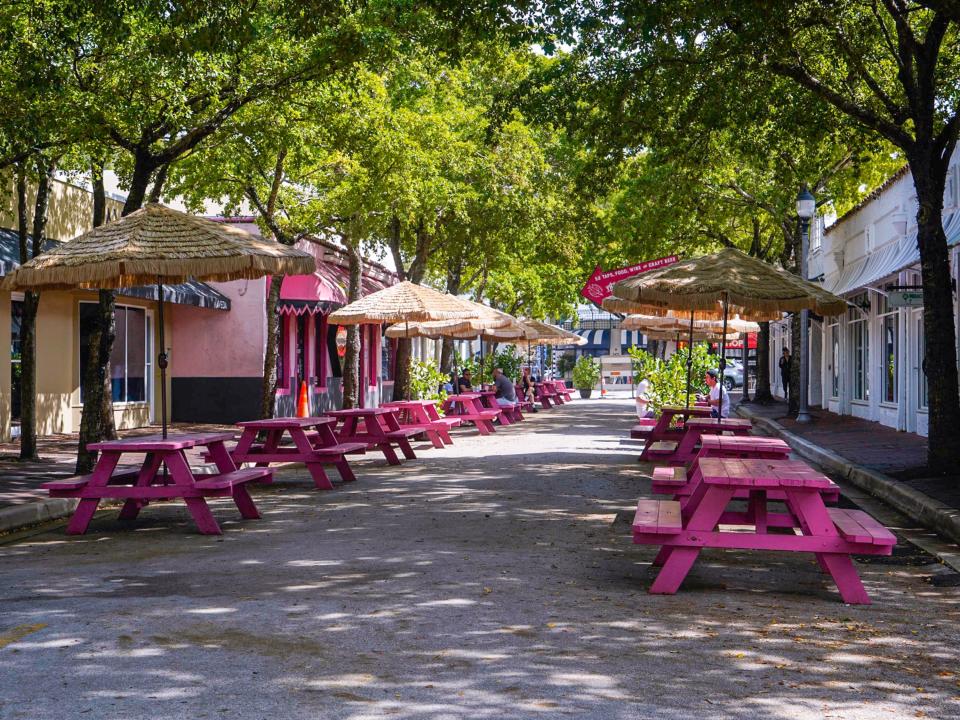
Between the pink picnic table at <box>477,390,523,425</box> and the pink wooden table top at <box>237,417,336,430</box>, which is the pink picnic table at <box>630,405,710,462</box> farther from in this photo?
the pink picnic table at <box>477,390,523,425</box>

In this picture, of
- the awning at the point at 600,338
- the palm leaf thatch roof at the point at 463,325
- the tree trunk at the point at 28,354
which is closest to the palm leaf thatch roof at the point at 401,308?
the palm leaf thatch roof at the point at 463,325

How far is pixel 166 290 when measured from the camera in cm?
2231

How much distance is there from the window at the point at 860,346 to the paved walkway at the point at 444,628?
20.1m

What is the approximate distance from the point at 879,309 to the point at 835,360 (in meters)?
7.78

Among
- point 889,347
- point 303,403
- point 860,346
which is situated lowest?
point 303,403

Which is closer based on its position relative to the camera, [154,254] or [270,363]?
[154,254]

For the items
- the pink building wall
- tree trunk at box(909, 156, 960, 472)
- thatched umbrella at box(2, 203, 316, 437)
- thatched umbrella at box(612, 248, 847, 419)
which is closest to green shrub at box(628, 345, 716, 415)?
the pink building wall

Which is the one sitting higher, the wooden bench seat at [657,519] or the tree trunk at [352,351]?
the tree trunk at [352,351]

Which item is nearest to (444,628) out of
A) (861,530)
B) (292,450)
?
(861,530)

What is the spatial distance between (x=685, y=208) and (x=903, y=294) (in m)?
13.7

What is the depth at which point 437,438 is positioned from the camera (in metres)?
20.1

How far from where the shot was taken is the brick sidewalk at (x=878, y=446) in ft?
41.2

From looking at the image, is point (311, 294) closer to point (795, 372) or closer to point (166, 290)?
point (166, 290)

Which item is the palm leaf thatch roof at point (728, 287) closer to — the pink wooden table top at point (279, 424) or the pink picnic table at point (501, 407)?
the pink wooden table top at point (279, 424)
